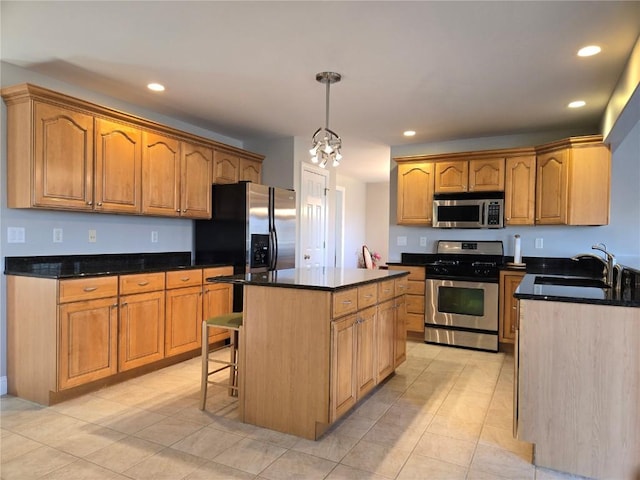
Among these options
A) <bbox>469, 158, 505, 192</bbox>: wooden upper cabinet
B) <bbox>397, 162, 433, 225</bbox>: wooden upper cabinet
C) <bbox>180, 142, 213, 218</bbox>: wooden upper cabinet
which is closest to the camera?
<bbox>180, 142, 213, 218</bbox>: wooden upper cabinet

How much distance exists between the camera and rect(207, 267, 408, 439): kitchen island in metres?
2.34

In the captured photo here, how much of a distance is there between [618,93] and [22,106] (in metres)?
4.35

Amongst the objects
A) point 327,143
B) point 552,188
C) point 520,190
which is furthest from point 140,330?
point 552,188

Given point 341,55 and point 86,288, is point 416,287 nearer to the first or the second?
point 341,55

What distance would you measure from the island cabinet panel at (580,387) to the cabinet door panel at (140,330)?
2738mm

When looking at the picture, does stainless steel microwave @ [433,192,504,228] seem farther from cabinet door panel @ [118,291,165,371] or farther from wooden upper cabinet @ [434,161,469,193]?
cabinet door panel @ [118,291,165,371]

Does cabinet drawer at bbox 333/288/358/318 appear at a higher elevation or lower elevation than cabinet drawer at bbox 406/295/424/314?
higher

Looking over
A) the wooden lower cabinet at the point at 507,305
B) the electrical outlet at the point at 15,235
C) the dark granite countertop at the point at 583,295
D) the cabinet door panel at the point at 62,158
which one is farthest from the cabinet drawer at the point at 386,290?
the electrical outlet at the point at 15,235

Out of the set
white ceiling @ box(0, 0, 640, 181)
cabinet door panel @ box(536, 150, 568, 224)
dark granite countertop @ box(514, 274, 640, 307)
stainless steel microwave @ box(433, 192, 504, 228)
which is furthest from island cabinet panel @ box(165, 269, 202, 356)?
cabinet door panel @ box(536, 150, 568, 224)

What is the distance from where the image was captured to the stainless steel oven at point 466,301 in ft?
14.4

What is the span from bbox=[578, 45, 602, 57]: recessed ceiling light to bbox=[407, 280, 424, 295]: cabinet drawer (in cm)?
271

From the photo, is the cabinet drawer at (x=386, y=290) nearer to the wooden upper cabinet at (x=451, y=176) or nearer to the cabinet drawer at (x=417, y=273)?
the cabinet drawer at (x=417, y=273)

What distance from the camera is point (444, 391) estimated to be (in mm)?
3205

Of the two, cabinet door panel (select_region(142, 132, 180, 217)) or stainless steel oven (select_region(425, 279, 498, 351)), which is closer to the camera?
cabinet door panel (select_region(142, 132, 180, 217))
